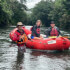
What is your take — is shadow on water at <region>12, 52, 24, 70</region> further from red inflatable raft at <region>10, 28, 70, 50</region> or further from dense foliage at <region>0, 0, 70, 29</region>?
dense foliage at <region>0, 0, 70, 29</region>

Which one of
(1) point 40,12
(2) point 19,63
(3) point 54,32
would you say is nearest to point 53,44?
(3) point 54,32

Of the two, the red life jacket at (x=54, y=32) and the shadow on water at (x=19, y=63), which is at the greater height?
the red life jacket at (x=54, y=32)

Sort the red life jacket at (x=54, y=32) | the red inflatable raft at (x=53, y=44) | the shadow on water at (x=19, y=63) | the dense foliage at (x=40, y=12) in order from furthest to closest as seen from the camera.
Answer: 1. the dense foliage at (x=40, y=12)
2. the red life jacket at (x=54, y=32)
3. the red inflatable raft at (x=53, y=44)
4. the shadow on water at (x=19, y=63)

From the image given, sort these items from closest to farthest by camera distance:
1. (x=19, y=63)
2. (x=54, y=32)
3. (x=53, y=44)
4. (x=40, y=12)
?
(x=19, y=63) < (x=53, y=44) < (x=54, y=32) < (x=40, y=12)

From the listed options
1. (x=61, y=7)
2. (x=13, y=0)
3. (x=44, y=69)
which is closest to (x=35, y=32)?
(x=44, y=69)

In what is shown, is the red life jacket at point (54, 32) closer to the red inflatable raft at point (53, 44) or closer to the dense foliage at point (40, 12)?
the red inflatable raft at point (53, 44)

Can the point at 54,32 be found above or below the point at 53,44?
above

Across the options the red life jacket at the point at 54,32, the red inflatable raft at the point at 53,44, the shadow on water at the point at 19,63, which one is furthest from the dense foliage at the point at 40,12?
the shadow on water at the point at 19,63

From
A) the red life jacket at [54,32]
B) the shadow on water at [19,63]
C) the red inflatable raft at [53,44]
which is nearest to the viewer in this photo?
→ the shadow on water at [19,63]

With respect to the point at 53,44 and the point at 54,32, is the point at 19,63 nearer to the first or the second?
the point at 53,44

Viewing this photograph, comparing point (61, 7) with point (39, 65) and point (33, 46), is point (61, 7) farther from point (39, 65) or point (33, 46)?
point (39, 65)

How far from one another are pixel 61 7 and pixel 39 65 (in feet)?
138

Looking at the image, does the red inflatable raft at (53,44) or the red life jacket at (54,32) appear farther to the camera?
the red life jacket at (54,32)

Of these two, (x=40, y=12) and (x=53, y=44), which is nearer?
(x=53, y=44)
